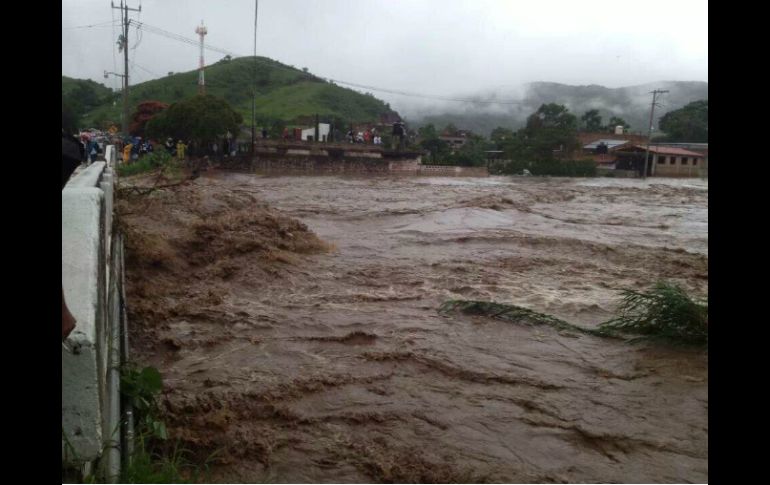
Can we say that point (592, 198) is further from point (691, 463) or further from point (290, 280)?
point (691, 463)

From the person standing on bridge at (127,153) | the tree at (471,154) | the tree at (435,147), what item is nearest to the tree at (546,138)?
the tree at (471,154)

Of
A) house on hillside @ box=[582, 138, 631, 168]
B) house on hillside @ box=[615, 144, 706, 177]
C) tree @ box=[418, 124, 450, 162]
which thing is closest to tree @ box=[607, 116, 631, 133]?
house on hillside @ box=[582, 138, 631, 168]

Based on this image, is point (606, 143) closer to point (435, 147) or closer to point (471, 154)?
point (471, 154)

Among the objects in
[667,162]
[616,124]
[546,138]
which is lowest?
[667,162]

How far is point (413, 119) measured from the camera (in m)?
175

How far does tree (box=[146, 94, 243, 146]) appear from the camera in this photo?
3003cm

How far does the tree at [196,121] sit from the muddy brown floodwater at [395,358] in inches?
779

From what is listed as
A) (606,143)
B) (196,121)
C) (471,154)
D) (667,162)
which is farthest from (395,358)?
(606,143)

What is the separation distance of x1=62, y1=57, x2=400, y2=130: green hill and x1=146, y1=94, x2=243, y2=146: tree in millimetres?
11910

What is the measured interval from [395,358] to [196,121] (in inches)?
1068

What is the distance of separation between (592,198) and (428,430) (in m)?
21.1

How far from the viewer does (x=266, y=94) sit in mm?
69562
